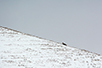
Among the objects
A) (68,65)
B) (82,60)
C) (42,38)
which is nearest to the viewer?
(68,65)

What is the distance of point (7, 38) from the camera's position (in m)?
22.2

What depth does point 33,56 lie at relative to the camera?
58.9 ft

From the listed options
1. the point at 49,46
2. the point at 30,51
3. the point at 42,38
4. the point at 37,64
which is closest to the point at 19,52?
the point at 30,51

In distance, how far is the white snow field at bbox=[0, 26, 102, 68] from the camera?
15883 mm

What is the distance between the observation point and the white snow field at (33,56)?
15883 mm

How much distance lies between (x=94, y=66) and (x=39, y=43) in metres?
9.52

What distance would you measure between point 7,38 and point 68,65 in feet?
36.7

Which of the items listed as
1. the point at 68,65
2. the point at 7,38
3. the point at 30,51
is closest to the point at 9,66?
the point at 30,51

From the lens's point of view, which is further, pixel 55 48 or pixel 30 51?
pixel 55 48

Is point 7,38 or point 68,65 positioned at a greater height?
point 7,38

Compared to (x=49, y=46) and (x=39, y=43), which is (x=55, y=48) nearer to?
(x=49, y=46)

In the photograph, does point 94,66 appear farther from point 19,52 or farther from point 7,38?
point 7,38

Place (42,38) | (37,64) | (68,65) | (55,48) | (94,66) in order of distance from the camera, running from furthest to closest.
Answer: (42,38) → (55,48) → (94,66) → (68,65) → (37,64)

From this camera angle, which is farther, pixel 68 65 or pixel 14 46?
pixel 14 46
